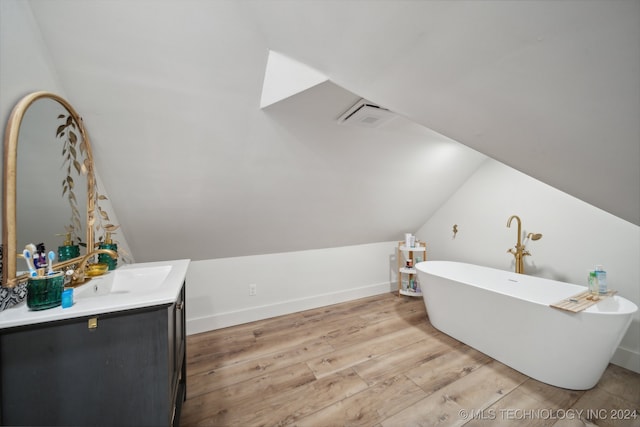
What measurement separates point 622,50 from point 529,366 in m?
2.14

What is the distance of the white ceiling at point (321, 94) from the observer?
738 mm

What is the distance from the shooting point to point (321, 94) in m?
1.54

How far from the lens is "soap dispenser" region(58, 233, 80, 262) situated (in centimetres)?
121

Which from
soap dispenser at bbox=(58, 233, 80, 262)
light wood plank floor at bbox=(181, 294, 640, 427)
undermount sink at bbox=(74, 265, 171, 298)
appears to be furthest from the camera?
light wood plank floor at bbox=(181, 294, 640, 427)

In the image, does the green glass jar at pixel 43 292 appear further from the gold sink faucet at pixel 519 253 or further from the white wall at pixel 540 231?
the white wall at pixel 540 231

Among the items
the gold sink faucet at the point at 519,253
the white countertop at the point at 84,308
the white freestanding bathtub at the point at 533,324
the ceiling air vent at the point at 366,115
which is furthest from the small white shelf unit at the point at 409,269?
the white countertop at the point at 84,308

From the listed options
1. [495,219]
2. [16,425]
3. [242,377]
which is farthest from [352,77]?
[495,219]

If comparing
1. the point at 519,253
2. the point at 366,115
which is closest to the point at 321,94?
the point at 366,115

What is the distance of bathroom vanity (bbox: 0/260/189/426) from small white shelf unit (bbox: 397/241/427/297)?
296cm

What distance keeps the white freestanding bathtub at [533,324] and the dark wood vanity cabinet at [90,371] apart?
2294 mm

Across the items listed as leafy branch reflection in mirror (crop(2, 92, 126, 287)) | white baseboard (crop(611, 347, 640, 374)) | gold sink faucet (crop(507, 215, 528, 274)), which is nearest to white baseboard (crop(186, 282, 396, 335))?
leafy branch reflection in mirror (crop(2, 92, 126, 287))

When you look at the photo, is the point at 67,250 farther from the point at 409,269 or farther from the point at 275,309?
the point at 409,269

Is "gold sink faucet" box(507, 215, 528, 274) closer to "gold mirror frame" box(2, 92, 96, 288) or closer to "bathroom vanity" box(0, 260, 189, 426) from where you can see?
"bathroom vanity" box(0, 260, 189, 426)

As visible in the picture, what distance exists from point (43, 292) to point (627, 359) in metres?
3.71
